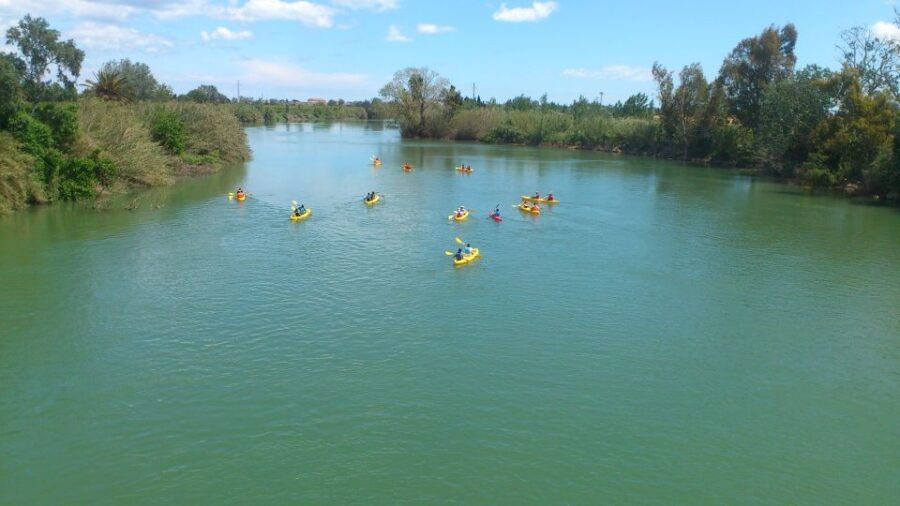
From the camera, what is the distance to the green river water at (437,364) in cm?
1258

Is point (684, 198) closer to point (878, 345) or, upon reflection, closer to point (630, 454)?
point (878, 345)

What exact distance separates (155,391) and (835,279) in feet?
80.7

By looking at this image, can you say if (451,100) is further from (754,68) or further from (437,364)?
(437,364)

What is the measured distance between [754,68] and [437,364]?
66143 mm

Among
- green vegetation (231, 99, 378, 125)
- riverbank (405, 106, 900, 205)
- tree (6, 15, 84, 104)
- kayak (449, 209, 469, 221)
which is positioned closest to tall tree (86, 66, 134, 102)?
tree (6, 15, 84, 104)

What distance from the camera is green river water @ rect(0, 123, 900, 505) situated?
12.6 metres

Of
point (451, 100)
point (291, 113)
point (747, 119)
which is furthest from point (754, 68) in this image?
point (291, 113)

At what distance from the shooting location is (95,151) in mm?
37719

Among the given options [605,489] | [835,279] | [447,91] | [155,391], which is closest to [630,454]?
[605,489]

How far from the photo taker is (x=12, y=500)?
1152cm

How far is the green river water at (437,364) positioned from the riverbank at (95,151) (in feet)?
8.33

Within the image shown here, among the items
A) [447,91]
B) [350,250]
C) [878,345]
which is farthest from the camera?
[447,91]

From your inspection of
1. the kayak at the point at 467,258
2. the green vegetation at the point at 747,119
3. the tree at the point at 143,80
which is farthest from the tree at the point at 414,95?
the kayak at the point at 467,258

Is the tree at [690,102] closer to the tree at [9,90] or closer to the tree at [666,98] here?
the tree at [666,98]
